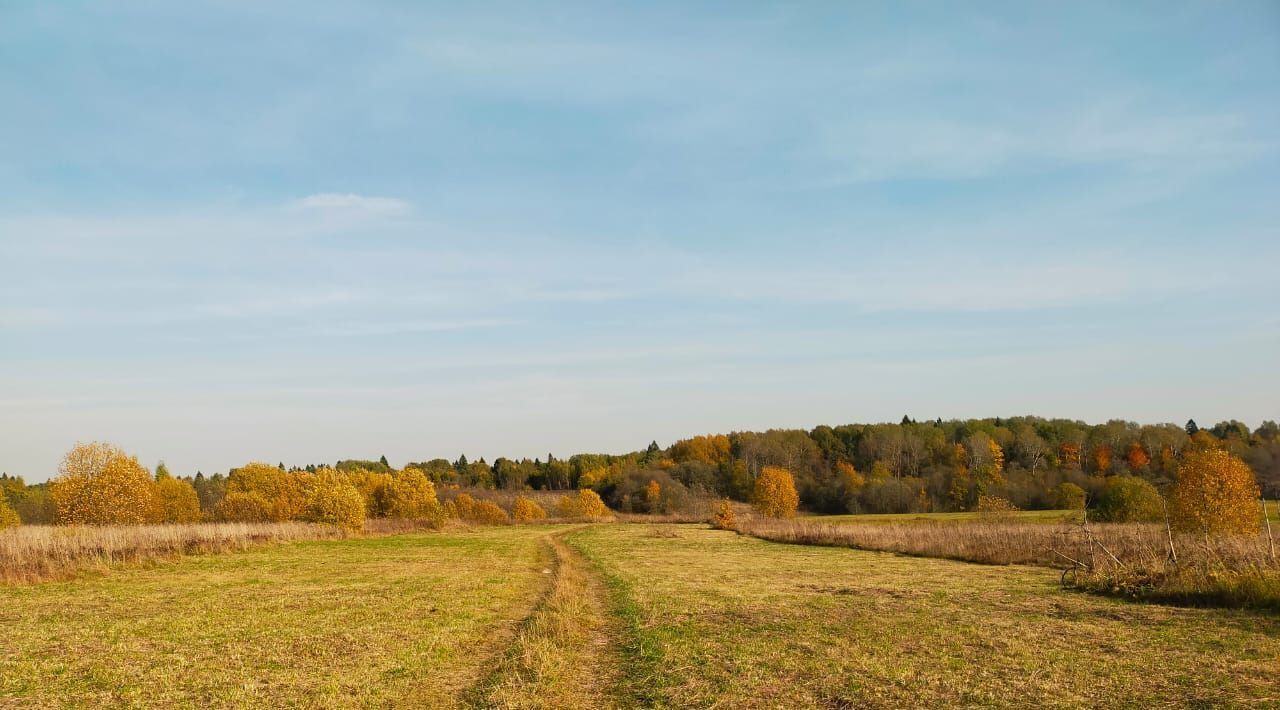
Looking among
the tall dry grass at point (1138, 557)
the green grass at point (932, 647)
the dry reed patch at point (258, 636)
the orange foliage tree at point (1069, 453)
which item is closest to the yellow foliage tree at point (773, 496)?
the tall dry grass at point (1138, 557)

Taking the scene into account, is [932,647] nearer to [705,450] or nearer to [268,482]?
[268,482]

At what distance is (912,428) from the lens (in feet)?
600

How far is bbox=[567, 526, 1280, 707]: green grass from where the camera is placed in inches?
408

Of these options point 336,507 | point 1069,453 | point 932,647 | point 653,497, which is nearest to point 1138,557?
point 932,647

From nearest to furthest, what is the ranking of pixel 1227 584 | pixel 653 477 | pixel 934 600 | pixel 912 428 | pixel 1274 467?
pixel 1227 584, pixel 934 600, pixel 1274 467, pixel 653 477, pixel 912 428

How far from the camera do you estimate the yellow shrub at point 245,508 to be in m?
77.9

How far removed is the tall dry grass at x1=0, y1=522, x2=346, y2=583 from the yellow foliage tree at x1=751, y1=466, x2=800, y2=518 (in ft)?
192

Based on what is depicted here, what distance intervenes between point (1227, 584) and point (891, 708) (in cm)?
1337

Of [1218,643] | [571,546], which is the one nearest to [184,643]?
[1218,643]

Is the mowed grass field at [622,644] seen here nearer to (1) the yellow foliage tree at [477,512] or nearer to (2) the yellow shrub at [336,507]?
(2) the yellow shrub at [336,507]

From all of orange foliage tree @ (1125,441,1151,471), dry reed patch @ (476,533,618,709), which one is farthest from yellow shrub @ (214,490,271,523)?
orange foliage tree @ (1125,441,1151,471)

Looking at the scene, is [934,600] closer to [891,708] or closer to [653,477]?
[891,708]

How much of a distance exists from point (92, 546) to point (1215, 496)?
6182 cm

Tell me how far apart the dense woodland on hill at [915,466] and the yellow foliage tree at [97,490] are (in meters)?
53.9
